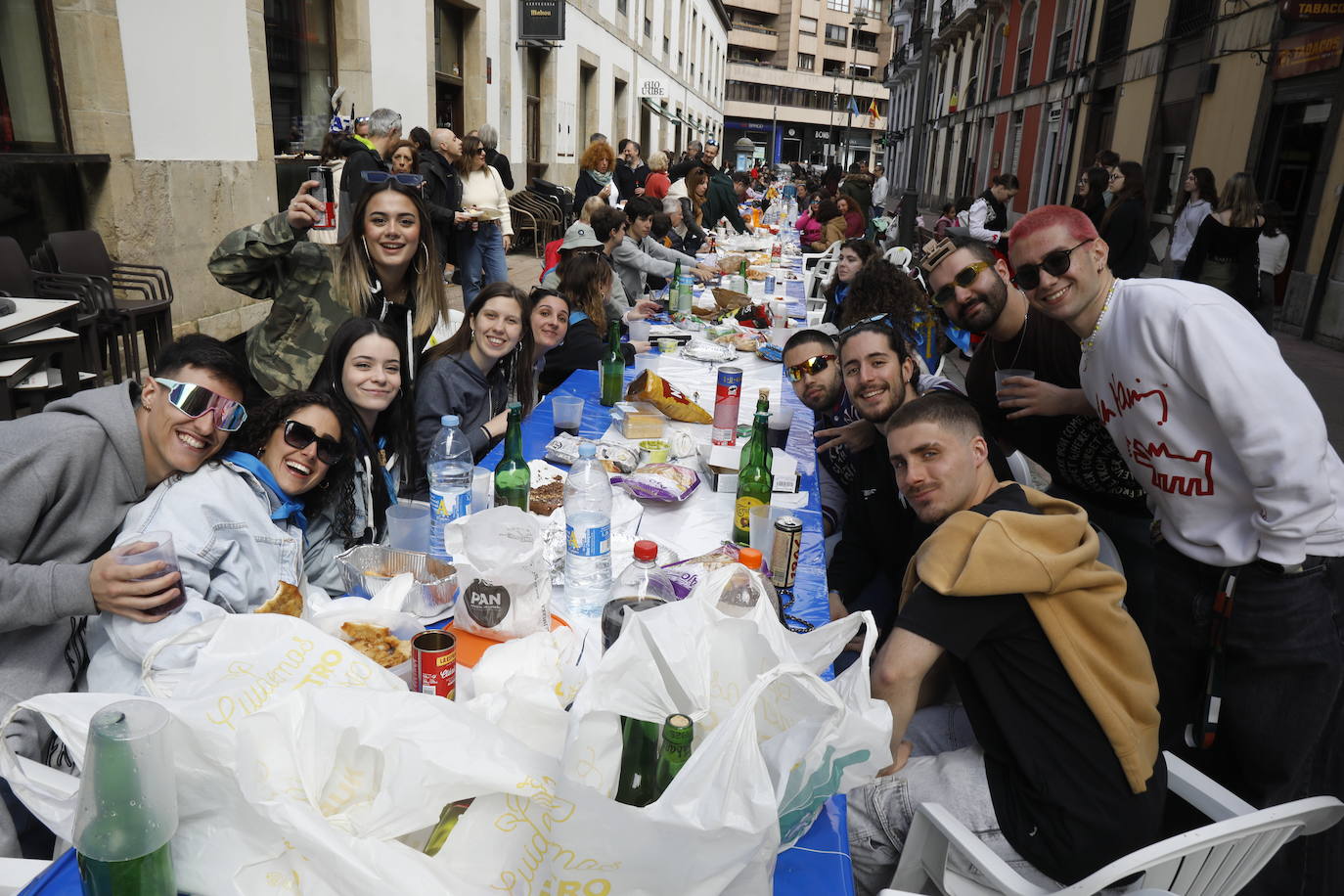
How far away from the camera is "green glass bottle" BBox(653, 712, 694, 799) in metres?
1.22

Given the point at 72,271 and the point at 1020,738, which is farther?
the point at 72,271

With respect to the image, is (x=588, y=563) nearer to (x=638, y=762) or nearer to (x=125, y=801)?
(x=638, y=762)

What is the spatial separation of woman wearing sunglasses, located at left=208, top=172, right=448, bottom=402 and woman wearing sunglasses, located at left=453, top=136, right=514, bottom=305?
4.30 meters

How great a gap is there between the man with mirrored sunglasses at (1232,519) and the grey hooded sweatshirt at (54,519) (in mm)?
2573

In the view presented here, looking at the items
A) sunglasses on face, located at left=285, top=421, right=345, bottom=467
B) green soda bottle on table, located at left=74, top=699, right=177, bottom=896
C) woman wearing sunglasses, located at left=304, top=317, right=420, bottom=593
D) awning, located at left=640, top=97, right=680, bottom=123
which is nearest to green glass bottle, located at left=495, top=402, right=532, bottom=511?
woman wearing sunglasses, located at left=304, top=317, right=420, bottom=593

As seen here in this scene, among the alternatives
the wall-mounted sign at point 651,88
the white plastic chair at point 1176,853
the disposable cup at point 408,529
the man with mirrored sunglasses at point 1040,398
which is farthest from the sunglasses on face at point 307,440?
the wall-mounted sign at point 651,88

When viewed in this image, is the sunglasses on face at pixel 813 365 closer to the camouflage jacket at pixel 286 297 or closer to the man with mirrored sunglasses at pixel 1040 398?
the man with mirrored sunglasses at pixel 1040 398

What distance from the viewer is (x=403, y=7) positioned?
30.8 feet

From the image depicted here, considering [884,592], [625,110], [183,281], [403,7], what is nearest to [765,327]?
[884,592]

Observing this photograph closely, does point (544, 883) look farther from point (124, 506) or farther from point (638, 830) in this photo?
point (124, 506)

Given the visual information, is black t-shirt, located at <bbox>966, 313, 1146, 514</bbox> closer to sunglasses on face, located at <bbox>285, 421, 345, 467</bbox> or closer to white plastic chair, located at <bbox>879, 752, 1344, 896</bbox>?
white plastic chair, located at <bbox>879, 752, 1344, 896</bbox>

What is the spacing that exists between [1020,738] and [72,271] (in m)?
6.15

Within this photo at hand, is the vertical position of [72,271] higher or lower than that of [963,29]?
lower

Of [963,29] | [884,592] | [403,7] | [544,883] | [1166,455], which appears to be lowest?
[884,592]
